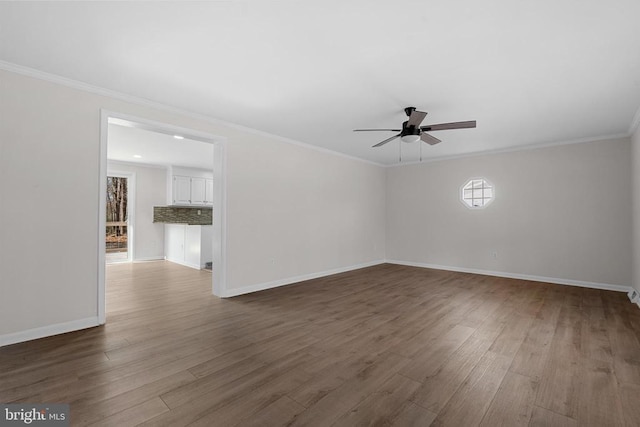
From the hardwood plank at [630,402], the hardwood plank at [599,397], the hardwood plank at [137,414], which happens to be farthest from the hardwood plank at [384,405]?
the hardwood plank at [630,402]

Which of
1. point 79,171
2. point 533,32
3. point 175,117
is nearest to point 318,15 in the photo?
point 533,32

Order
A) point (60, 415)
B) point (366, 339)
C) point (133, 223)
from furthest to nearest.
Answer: point (133, 223) → point (366, 339) → point (60, 415)

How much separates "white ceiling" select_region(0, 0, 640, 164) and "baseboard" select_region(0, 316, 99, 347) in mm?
2406

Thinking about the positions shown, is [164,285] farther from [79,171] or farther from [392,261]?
[392,261]

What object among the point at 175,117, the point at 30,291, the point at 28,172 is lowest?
the point at 30,291

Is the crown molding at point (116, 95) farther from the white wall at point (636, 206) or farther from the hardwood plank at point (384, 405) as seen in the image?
the white wall at point (636, 206)

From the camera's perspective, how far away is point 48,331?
8.87 ft

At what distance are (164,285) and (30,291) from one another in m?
2.19

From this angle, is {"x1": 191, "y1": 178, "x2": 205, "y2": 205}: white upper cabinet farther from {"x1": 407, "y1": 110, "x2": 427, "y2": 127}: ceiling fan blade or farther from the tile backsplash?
{"x1": 407, "y1": 110, "x2": 427, "y2": 127}: ceiling fan blade

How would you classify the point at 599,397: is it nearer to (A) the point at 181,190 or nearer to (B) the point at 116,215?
(A) the point at 181,190

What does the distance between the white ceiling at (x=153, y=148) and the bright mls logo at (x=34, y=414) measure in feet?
11.7

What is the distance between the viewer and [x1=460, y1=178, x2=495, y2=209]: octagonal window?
5922 mm

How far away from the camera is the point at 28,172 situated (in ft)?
8.65

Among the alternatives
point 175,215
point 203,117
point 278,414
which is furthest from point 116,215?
point 278,414
